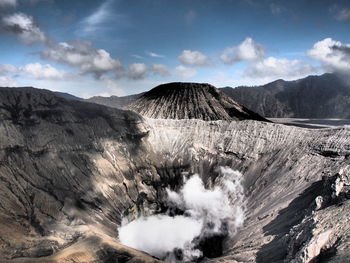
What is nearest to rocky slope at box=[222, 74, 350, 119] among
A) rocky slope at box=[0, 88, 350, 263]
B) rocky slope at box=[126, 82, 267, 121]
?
rocky slope at box=[126, 82, 267, 121]

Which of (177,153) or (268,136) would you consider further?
(177,153)

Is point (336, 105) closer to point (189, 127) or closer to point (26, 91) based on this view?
point (189, 127)

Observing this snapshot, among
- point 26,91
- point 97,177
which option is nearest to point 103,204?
point 97,177

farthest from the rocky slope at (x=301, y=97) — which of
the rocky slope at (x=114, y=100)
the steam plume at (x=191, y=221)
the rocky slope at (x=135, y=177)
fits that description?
the steam plume at (x=191, y=221)

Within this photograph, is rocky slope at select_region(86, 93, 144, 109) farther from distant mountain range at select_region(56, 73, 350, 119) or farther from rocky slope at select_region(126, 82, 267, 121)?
rocky slope at select_region(126, 82, 267, 121)

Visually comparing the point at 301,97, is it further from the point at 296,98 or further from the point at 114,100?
the point at 114,100
